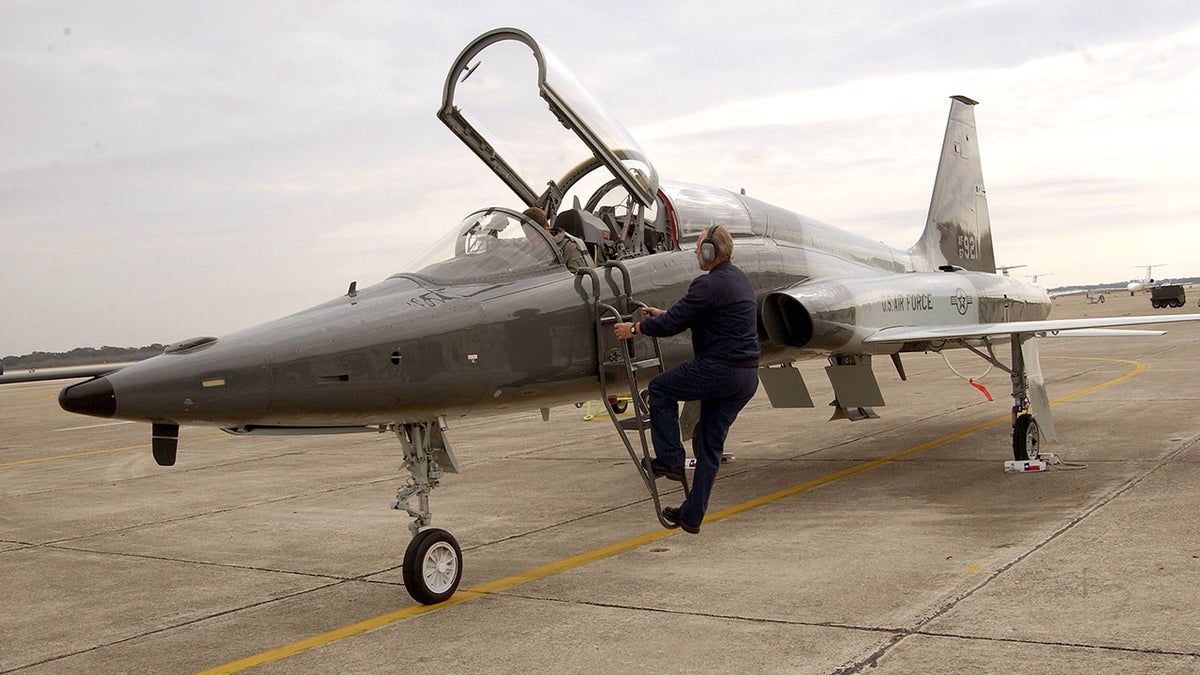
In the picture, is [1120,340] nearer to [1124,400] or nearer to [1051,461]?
[1124,400]

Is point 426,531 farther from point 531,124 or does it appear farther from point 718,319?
point 531,124

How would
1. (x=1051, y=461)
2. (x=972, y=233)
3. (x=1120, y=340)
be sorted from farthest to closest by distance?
(x=1120, y=340) → (x=972, y=233) → (x=1051, y=461)

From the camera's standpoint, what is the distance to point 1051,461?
9.71m

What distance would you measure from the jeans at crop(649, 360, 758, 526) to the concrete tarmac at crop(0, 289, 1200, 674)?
57cm

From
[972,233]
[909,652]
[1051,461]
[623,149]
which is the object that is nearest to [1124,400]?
[972,233]

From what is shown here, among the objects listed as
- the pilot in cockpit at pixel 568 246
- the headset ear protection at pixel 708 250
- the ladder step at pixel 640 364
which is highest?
the pilot in cockpit at pixel 568 246

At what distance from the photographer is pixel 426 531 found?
239 inches

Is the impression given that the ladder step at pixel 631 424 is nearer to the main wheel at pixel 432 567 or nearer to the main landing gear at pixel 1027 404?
the main wheel at pixel 432 567

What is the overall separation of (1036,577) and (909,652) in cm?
158

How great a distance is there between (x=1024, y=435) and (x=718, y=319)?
496cm

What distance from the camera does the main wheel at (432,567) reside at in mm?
5887

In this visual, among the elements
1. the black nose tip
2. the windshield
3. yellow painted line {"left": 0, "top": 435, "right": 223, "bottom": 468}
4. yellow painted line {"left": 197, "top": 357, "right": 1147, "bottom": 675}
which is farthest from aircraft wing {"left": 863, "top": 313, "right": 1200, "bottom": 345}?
yellow painted line {"left": 0, "top": 435, "right": 223, "bottom": 468}

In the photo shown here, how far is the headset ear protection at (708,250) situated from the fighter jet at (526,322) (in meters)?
0.75

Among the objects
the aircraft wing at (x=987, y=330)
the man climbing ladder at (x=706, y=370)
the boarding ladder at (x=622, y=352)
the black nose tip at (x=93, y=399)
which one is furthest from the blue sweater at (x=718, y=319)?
the aircraft wing at (x=987, y=330)
